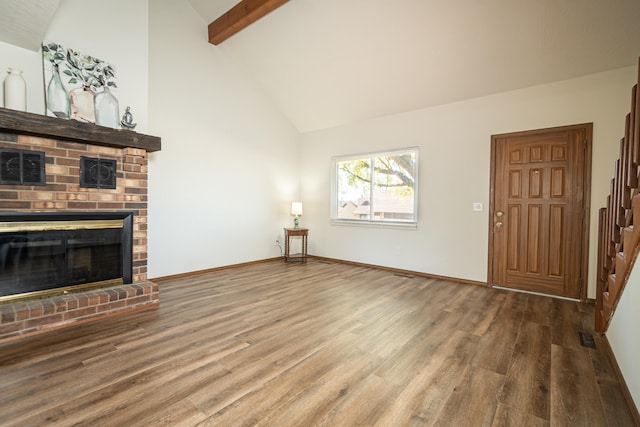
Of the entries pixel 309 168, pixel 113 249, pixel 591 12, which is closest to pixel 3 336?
pixel 113 249

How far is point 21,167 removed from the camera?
2.46m

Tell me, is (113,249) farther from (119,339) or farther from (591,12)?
(591,12)

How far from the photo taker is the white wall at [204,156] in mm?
4039

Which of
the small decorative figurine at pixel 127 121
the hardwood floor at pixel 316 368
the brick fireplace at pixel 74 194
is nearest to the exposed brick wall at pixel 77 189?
the brick fireplace at pixel 74 194

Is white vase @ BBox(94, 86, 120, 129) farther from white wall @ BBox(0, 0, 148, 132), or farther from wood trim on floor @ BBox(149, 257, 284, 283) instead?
wood trim on floor @ BBox(149, 257, 284, 283)

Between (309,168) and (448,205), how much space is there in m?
2.88

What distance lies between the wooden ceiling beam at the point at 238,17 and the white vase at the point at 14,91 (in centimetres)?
254

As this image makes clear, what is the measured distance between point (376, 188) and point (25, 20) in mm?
4583

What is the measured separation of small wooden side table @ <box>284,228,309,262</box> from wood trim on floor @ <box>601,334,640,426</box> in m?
4.22

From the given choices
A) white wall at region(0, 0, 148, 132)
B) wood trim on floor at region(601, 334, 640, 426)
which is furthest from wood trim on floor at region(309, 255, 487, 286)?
white wall at region(0, 0, 148, 132)

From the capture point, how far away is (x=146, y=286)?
3043mm

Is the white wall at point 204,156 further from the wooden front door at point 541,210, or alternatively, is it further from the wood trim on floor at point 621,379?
the wood trim on floor at point 621,379

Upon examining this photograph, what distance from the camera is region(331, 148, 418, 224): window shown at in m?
4.83

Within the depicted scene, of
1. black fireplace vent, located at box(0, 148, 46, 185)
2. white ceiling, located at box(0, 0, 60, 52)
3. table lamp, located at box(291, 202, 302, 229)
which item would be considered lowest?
table lamp, located at box(291, 202, 302, 229)
